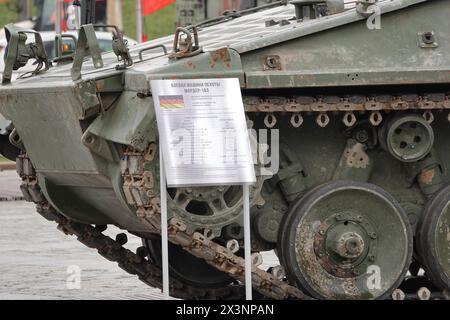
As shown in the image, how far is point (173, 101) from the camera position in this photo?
428 inches

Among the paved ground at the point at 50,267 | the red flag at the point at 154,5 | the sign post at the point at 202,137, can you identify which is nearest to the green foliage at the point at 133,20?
the red flag at the point at 154,5

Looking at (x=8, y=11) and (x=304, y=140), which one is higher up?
(x=304, y=140)

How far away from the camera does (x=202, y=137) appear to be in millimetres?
10797

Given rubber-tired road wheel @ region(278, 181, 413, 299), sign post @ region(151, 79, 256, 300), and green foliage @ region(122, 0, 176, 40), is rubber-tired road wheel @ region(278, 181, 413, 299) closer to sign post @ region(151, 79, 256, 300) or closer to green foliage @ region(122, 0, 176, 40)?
sign post @ region(151, 79, 256, 300)

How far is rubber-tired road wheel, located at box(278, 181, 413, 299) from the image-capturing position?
11836 mm

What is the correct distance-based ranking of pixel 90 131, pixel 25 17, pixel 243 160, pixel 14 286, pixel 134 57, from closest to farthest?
pixel 243 160
pixel 90 131
pixel 134 57
pixel 14 286
pixel 25 17

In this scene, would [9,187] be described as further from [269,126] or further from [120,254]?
[269,126]

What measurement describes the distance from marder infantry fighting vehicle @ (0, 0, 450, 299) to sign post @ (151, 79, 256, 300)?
11.4 inches

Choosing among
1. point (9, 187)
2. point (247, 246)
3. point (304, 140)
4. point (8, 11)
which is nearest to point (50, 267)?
point (304, 140)

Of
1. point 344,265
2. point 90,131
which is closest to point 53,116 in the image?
point 90,131

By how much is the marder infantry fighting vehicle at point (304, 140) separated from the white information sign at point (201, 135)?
1.00 feet

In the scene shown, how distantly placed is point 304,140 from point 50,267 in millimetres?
4507

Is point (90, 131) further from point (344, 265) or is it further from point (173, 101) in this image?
point (344, 265)
